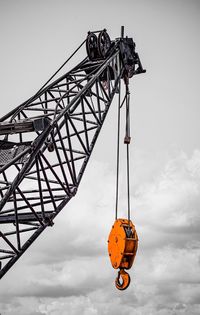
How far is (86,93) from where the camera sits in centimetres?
1310

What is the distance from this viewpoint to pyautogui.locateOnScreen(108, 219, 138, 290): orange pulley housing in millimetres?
10789

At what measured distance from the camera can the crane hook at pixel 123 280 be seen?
10.9 m

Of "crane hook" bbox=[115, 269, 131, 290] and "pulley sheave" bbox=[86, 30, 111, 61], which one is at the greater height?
"pulley sheave" bbox=[86, 30, 111, 61]

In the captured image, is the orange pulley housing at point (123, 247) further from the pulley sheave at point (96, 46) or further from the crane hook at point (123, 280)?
the pulley sheave at point (96, 46)

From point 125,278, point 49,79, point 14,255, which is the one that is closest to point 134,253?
point 125,278

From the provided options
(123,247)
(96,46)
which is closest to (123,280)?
(123,247)

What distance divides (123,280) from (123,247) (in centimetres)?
87

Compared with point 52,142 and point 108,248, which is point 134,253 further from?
point 52,142

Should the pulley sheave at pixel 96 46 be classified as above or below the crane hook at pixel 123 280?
above

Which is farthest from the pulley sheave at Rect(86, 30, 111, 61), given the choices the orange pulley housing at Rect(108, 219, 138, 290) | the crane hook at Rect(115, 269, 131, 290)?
the crane hook at Rect(115, 269, 131, 290)

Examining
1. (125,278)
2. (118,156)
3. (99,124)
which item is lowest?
(125,278)

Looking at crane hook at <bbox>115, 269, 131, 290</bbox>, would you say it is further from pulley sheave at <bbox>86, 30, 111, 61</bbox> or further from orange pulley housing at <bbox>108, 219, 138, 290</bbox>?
pulley sheave at <bbox>86, 30, 111, 61</bbox>

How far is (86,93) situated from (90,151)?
1718 mm

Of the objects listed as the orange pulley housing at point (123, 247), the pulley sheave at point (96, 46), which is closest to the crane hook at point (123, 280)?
the orange pulley housing at point (123, 247)
